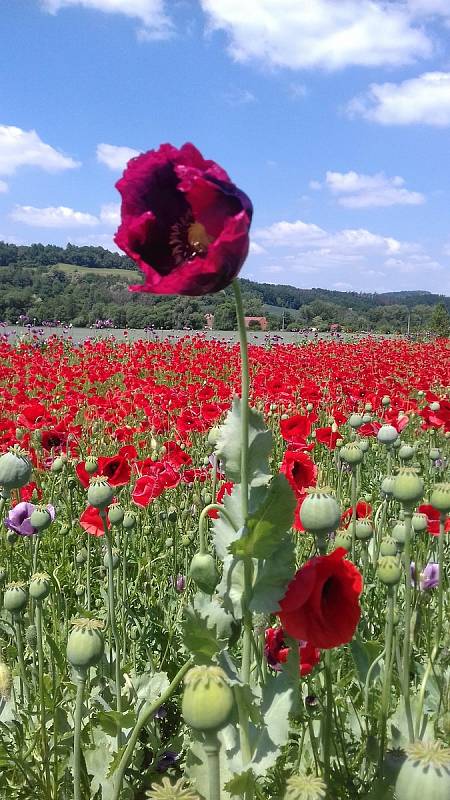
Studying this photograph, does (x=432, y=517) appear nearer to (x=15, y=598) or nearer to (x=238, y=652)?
(x=238, y=652)

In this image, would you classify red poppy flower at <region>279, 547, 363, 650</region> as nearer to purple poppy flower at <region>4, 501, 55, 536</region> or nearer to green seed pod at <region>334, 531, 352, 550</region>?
green seed pod at <region>334, 531, 352, 550</region>

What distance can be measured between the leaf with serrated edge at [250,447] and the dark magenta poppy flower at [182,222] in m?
0.29

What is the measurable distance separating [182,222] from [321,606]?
63 cm

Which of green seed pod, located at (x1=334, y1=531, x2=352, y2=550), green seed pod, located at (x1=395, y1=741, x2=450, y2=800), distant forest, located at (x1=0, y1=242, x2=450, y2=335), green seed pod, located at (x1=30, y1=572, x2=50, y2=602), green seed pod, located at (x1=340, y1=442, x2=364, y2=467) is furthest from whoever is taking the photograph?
distant forest, located at (x1=0, y1=242, x2=450, y2=335)

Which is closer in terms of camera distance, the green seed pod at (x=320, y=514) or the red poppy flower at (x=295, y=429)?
the green seed pod at (x=320, y=514)

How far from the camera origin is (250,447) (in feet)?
3.67

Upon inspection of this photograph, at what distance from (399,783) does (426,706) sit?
105 centimetres

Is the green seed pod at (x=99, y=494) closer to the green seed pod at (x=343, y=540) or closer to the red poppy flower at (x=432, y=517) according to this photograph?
the green seed pod at (x=343, y=540)

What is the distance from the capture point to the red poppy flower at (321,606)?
96cm

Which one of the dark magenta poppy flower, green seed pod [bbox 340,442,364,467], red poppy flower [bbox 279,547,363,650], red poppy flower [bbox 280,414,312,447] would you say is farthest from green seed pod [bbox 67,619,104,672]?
red poppy flower [bbox 280,414,312,447]

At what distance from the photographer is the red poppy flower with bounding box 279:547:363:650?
3.16ft

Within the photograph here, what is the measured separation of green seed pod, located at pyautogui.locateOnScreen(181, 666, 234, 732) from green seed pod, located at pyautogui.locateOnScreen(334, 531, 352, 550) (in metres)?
1.10

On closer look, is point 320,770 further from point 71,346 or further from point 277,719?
point 71,346

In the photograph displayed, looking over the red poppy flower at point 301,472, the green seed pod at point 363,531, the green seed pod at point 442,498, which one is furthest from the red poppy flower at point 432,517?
the green seed pod at point 442,498
